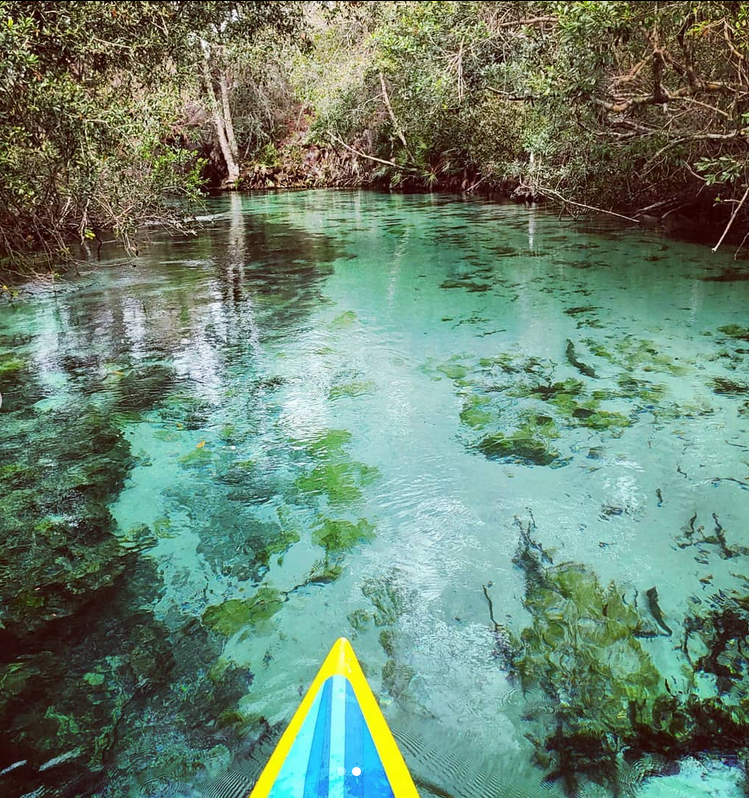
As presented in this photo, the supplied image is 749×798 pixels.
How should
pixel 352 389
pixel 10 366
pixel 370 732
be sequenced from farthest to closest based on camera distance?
pixel 10 366 → pixel 352 389 → pixel 370 732

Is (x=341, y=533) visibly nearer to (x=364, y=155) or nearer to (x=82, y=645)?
(x=82, y=645)

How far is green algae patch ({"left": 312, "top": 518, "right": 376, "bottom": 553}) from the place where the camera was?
3.53m

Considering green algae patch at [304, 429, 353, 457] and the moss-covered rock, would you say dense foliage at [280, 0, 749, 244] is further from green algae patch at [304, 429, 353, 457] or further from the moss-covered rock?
green algae patch at [304, 429, 353, 457]

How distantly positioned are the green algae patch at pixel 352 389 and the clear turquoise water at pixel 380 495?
3 cm

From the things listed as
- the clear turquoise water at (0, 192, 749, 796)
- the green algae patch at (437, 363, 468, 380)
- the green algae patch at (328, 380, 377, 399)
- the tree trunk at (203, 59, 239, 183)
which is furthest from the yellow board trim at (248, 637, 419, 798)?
the tree trunk at (203, 59, 239, 183)

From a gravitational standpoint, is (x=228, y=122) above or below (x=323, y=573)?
above

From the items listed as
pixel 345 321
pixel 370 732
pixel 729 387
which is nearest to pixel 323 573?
pixel 370 732

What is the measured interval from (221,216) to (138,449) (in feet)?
54.2

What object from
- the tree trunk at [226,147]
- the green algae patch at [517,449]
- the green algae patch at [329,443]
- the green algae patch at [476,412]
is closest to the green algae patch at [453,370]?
the green algae patch at [476,412]

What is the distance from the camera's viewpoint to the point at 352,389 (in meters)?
5.64

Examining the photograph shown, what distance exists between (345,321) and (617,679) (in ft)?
19.5

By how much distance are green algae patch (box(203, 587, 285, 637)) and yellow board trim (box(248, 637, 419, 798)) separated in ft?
3.22

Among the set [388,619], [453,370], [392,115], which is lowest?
[388,619]

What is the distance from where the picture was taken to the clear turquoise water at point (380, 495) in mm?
2426
